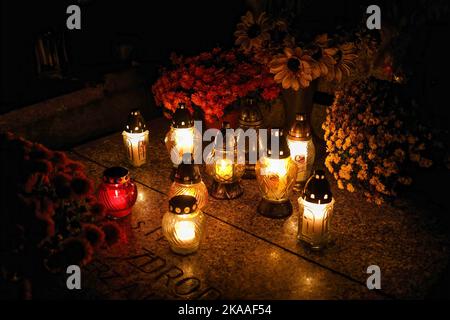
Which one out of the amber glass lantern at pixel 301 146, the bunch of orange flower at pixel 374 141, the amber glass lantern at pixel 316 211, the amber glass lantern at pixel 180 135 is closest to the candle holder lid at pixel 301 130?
the amber glass lantern at pixel 301 146

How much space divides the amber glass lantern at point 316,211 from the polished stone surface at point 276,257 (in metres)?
0.09

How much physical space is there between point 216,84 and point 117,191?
4.20 feet

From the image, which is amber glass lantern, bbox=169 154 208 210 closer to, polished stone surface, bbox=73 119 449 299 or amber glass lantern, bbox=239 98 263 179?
polished stone surface, bbox=73 119 449 299

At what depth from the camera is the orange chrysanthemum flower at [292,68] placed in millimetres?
4000

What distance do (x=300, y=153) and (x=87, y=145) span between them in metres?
2.07

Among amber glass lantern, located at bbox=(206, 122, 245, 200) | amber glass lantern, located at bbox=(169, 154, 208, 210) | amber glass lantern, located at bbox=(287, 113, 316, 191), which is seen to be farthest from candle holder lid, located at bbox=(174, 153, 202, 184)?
amber glass lantern, located at bbox=(287, 113, 316, 191)

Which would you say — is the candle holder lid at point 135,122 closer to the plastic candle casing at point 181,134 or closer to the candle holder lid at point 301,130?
the plastic candle casing at point 181,134

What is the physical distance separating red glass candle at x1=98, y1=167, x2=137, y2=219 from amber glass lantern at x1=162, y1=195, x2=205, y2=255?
450mm

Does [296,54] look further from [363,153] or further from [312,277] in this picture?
[312,277]

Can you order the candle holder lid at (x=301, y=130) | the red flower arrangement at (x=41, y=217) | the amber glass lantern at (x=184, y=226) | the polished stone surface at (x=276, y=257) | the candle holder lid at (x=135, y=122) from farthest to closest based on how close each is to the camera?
1. the candle holder lid at (x=135, y=122)
2. the candle holder lid at (x=301, y=130)
3. the amber glass lantern at (x=184, y=226)
4. the polished stone surface at (x=276, y=257)
5. the red flower arrangement at (x=41, y=217)

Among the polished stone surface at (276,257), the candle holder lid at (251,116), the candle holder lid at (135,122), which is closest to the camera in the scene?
the polished stone surface at (276,257)

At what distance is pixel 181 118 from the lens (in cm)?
405
